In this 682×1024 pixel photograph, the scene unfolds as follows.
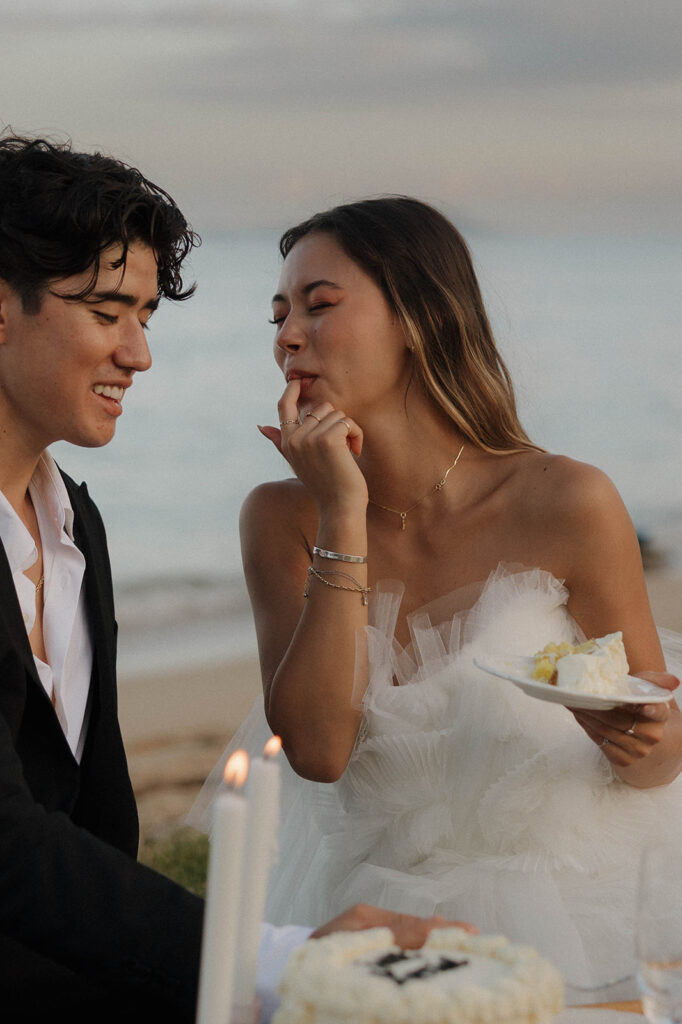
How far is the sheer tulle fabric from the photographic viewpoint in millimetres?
2748

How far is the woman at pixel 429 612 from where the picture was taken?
2.89 meters

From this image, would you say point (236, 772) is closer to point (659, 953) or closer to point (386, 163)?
point (659, 953)

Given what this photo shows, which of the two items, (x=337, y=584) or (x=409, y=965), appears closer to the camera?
(x=409, y=965)

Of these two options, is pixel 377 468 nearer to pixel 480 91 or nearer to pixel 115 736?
pixel 115 736

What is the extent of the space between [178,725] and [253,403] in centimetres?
802

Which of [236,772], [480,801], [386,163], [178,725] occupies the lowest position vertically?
[178,725]

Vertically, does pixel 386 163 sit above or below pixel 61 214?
above

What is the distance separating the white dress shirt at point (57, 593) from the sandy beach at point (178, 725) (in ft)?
13.6

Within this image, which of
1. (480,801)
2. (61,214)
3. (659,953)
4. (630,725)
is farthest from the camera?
(480,801)

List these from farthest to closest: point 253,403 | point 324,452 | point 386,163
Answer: point 386,163 < point 253,403 < point 324,452

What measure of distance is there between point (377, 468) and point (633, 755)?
1254mm

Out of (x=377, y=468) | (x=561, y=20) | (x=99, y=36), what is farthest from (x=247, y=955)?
(x=561, y=20)

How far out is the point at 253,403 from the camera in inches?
628

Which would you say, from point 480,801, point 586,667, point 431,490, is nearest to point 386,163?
point 431,490
